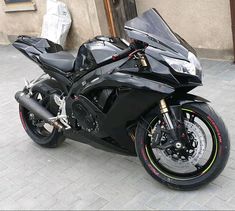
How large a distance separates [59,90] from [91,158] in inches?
29.4

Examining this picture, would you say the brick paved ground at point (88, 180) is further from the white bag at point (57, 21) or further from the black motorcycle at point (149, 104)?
the white bag at point (57, 21)

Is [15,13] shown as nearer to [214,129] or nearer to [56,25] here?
[56,25]

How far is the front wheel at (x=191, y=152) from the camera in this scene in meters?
2.96

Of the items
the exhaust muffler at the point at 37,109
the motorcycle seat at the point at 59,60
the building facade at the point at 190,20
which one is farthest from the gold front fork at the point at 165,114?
the building facade at the point at 190,20

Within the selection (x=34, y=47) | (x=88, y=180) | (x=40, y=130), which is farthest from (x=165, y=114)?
A: (x=40, y=130)

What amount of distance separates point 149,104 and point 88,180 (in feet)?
3.51

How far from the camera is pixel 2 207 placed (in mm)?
3459

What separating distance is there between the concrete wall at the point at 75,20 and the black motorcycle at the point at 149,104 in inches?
144

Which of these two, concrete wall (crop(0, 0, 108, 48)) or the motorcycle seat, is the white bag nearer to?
concrete wall (crop(0, 0, 108, 48))

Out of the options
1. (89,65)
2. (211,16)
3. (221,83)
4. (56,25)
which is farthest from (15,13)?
(89,65)

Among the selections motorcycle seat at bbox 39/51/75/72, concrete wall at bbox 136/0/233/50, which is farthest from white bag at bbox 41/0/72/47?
motorcycle seat at bbox 39/51/75/72

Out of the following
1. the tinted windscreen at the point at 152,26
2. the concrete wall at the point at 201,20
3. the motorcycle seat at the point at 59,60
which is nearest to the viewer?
the tinted windscreen at the point at 152,26

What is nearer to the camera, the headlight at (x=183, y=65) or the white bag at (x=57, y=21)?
the headlight at (x=183, y=65)

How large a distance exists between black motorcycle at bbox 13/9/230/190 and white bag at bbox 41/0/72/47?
4235 mm
